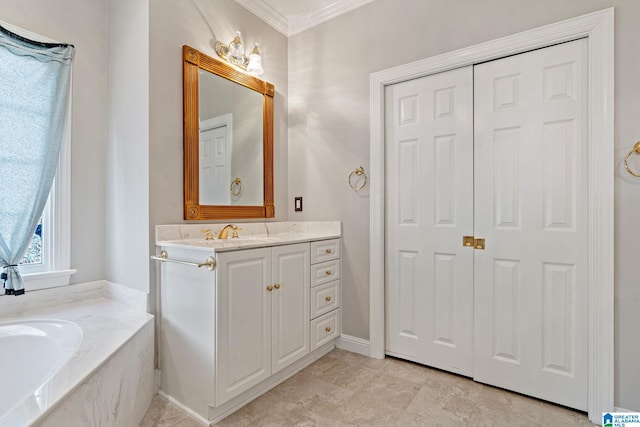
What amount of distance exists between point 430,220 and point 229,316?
1.42 metres

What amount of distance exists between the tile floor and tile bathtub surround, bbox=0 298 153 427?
291 mm

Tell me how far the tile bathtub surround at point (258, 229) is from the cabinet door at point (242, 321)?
53cm

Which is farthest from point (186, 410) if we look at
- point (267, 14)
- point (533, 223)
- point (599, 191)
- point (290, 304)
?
point (267, 14)

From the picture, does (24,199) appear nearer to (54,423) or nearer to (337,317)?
(54,423)

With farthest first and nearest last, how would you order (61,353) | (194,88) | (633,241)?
Result: (194,88), (633,241), (61,353)

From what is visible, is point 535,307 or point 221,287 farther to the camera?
point 535,307

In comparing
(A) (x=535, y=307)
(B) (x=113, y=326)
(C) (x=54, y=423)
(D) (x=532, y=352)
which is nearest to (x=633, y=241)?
(A) (x=535, y=307)

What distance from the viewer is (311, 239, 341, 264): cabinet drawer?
2.28 meters

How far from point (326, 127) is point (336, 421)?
202 centimetres

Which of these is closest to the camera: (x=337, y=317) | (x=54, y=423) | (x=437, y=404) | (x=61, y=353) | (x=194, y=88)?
(x=54, y=423)

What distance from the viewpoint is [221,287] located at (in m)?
1.63

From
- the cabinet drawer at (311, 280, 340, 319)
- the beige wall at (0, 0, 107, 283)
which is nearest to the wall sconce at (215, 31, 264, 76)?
the beige wall at (0, 0, 107, 283)

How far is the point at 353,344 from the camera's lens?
8.20ft

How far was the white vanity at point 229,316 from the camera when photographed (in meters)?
1.64
